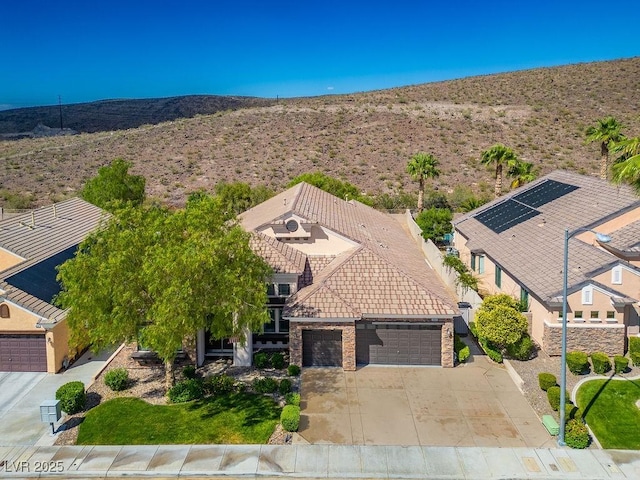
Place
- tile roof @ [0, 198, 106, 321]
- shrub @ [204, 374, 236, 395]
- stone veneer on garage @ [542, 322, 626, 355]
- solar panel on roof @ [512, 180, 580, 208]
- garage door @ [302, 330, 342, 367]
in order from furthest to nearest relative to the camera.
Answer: solar panel on roof @ [512, 180, 580, 208]
stone veneer on garage @ [542, 322, 626, 355]
garage door @ [302, 330, 342, 367]
tile roof @ [0, 198, 106, 321]
shrub @ [204, 374, 236, 395]

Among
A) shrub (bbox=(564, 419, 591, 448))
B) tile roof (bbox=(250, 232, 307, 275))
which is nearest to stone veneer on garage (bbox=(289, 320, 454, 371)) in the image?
tile roof (bbox=(250, 232, 307, 275))

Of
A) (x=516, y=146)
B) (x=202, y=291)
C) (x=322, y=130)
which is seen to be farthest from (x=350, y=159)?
(x=202, y=291)

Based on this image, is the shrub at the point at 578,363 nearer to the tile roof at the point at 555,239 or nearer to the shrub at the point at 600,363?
the shrub at the point at 600,363

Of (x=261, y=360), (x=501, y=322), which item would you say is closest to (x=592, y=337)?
(x=501, y=322)

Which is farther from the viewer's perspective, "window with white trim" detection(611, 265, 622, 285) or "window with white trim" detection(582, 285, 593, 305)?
"window with white trim" detection(611, 265, 622, 285)

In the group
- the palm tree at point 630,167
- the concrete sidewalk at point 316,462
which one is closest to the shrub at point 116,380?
the concrete sidewalk at point 316,462

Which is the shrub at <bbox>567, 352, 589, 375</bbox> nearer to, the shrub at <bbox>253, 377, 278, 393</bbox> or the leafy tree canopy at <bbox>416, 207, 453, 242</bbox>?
the shrub at <bbox>253, 377, 278, 393</bbox>

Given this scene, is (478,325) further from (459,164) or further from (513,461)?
(459,164)
